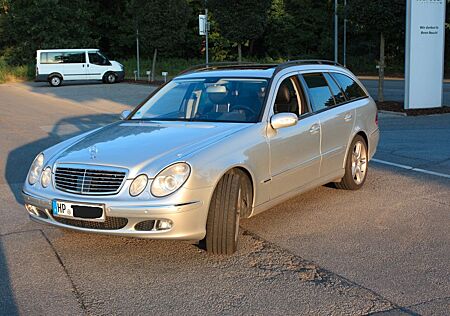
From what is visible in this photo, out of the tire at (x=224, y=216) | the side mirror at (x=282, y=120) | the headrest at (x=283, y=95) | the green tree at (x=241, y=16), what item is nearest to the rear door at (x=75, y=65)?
the green tree at (x=241, y=16)

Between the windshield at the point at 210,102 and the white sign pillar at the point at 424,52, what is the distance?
11136 mm

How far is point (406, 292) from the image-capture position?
4.17m

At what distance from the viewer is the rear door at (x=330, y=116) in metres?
6.51

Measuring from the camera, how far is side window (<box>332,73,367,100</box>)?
7.36 meters

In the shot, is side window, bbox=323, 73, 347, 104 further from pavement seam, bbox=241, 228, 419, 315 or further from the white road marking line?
pavement seam, bbox=241, 228, 419, 315

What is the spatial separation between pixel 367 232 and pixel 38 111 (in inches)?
622

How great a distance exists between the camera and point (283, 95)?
6.04 metres

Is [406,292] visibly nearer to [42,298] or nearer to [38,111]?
[42,298]

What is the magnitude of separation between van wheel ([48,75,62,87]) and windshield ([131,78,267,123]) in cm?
3036

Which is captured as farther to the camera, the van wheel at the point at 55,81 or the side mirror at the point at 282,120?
the van wheel at the point at 55,81

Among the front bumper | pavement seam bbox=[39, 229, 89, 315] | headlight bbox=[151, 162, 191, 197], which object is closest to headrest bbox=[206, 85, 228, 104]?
headlight bbox=[151, 162, 191, 197]

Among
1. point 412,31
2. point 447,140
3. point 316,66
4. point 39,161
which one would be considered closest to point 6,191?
point 39,161

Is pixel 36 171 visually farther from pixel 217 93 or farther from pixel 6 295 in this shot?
pixel 217 93

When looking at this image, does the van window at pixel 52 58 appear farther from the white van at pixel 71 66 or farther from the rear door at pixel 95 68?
the rear door at pixel 95 68
